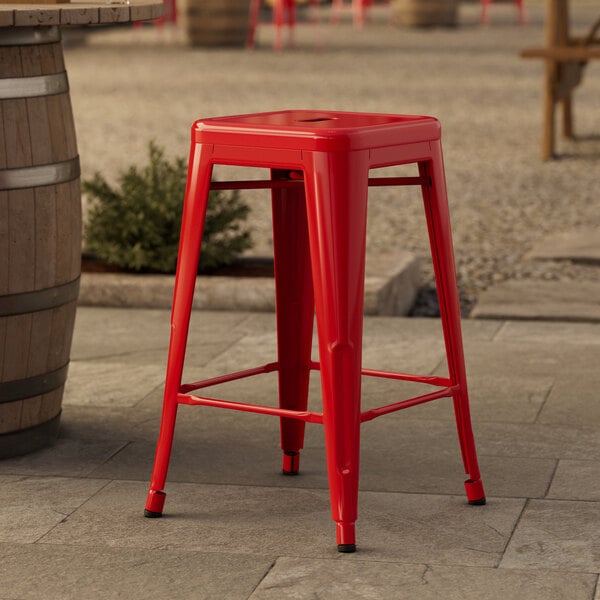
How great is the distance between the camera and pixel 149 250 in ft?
17.0

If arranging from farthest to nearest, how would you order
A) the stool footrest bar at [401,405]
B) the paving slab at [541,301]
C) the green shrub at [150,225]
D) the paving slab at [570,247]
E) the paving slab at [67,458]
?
the paving slab at [570,247] → the green shrub at [150,225] → the paving slab at [541,301] → the paving slab at [67,458] → the stool footrest bar at [401,405]

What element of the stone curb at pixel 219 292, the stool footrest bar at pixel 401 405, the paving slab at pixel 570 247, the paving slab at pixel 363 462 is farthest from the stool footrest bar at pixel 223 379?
the paving slab at pixel 570 247

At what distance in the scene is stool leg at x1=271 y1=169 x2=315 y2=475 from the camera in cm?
313

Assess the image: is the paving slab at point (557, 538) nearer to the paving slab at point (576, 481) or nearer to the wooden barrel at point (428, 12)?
the paving slab at point (576, 481)

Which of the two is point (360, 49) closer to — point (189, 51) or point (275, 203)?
point (189, 51)

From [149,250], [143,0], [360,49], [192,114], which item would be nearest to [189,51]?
[360,49]

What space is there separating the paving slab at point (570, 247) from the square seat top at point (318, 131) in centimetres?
300

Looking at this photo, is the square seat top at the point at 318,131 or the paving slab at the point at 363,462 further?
the paving slab at the point at 363,462

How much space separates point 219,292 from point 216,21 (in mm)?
12095

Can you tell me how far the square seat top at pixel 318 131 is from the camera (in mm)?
2693

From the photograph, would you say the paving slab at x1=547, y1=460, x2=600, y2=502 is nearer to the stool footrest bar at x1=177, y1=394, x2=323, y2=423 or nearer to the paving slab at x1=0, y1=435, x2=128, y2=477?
the stool footrest bar at x1=177, y1=394, x2=323, y2=423

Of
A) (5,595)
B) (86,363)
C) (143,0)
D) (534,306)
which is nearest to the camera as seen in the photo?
(5,595)

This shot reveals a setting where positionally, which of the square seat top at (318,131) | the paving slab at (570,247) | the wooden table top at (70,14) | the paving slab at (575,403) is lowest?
the paving slab at (570,247)

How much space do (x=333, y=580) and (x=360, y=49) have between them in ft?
46.7
